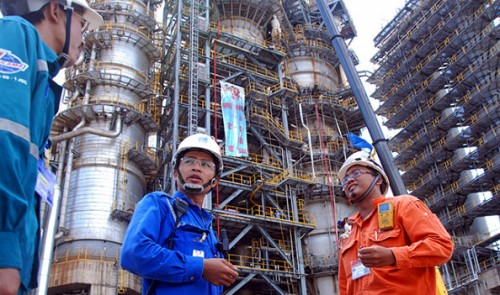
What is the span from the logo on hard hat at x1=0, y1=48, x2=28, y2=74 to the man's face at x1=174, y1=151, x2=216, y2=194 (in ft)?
7.68

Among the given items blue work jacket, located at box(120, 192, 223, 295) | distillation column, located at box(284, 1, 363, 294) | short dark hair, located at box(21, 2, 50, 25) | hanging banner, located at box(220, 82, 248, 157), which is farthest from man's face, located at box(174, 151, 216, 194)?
distillation column, located at box(284, 1, 363, 294)

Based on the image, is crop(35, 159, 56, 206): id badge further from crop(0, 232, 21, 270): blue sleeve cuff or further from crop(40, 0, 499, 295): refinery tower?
crop(40, 0, 499, 295): refinery tower

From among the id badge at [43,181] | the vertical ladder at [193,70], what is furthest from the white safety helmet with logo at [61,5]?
the vertical ladder at [193,70]

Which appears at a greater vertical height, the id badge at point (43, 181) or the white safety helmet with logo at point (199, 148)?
the white safety helmet with logo at point (199, 148)

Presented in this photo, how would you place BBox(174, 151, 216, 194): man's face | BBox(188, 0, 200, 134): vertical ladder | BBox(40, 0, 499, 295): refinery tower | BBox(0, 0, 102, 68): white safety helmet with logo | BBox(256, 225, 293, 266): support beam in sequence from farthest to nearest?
BBox(188, 0, 200, 134): vertical ladder, BBox(256, 225, 293, 266): support beam, BBox(40, 0, 499, 295): refinery tower, BBox(174, 151, 216, 194): man's face, BBox(0, 0, 102, 68): white safety helmet with logo

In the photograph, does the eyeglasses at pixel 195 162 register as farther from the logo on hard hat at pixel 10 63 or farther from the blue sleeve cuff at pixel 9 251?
the blue sleeve cuff at pixel 9 251

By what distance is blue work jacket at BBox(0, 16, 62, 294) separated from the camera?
2068mm

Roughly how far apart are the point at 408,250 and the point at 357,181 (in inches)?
52.5

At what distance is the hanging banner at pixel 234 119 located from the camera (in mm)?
25359

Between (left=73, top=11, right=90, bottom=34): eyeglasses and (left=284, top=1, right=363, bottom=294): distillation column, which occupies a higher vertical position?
(left=284, top=1, right=363, bottom=294): distillation column

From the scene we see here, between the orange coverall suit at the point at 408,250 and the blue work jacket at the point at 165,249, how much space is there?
1.55 metres

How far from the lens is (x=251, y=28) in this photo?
3275cm

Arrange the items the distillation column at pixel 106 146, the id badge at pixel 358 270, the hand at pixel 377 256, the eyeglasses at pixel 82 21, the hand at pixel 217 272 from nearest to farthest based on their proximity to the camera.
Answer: the eyeglasses at pixel 82 21 → the hand at pixel 217 272 → the hand at pixel 377 256 → the id badge at pixel 358 270 → the distillation column at pixel 106 146

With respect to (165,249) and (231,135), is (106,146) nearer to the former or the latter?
(231,135)
